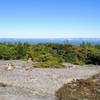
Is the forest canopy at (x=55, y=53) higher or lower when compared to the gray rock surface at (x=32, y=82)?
higher

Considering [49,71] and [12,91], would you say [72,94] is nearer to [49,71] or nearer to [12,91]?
[12,91]

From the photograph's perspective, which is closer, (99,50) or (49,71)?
(49,71)

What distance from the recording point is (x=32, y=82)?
56.1 feet

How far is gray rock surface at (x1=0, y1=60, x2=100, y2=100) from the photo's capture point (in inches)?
558

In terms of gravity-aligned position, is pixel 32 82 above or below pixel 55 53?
below

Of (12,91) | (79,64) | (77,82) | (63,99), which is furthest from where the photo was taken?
(79,64)

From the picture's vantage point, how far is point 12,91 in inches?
585

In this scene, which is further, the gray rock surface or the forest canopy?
the forest canopy

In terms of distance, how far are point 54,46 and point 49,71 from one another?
8.20 metres

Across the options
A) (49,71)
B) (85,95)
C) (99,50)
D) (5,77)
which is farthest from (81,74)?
(99,50)

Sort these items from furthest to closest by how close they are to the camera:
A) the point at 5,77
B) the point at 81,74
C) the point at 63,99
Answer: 1. the point at 81,74
2. the point at 5,77
3. the point at 63,99

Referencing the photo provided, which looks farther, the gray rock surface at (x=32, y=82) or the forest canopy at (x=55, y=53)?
the forest canopy at (x=55, y=53)

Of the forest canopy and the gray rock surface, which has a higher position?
A: the forest canopy

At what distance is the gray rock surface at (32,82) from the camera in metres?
14.2
